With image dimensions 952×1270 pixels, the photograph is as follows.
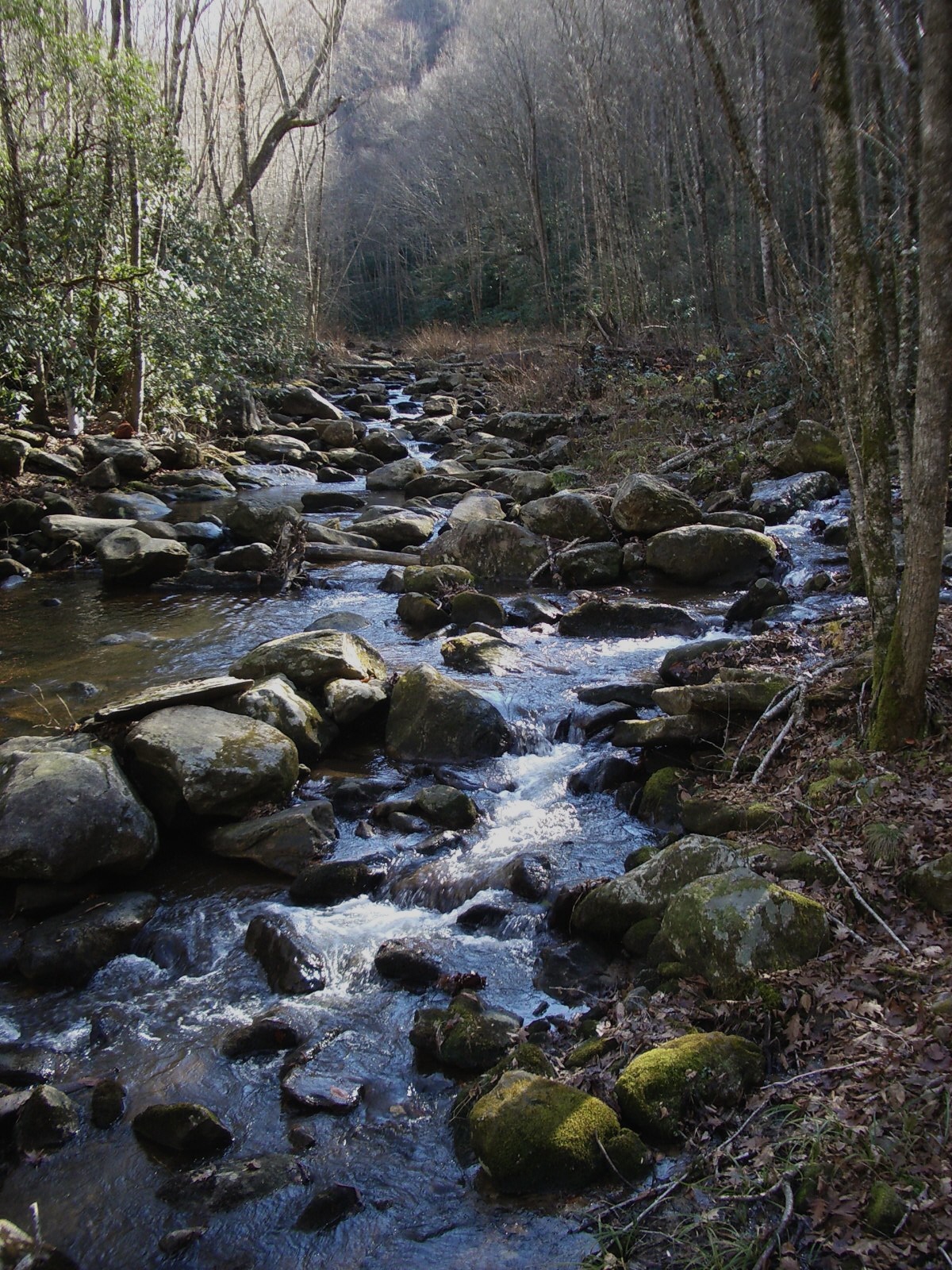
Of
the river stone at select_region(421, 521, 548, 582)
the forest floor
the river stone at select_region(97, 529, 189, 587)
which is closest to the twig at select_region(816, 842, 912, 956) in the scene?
the forest floor

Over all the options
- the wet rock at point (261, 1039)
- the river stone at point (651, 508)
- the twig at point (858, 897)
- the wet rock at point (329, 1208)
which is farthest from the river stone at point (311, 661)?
the river stone at point (651, 508)

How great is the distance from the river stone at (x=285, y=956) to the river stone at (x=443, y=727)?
200 centimetres

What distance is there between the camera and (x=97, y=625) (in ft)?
28.9

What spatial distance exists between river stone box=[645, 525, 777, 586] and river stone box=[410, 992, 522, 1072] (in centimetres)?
657

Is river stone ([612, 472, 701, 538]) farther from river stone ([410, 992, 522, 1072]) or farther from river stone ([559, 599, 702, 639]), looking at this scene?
river stone ([410, 992, 522, 1072])

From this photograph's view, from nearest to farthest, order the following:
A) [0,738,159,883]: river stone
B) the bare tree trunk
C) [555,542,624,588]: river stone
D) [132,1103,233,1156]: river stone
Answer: [132,1103,233,1156]: river stone < the bare tree trunk < [0,738,159,883]: river stone < [555,542,624,588]: river stone

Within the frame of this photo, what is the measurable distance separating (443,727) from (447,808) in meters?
0.96

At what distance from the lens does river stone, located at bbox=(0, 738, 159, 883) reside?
446cm

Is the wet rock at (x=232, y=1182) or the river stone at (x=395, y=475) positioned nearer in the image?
the wet rock at (x=232, y=1182)

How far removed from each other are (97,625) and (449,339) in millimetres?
27321

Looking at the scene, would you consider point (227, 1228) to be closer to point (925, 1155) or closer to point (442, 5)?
point (925, 1155)

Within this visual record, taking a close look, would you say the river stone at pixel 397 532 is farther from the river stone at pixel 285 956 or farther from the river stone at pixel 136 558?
the river stone at pixel 285 956

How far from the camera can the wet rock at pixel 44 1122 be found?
10.3 feet

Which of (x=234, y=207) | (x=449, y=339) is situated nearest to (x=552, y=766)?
(x=234, y=207)
